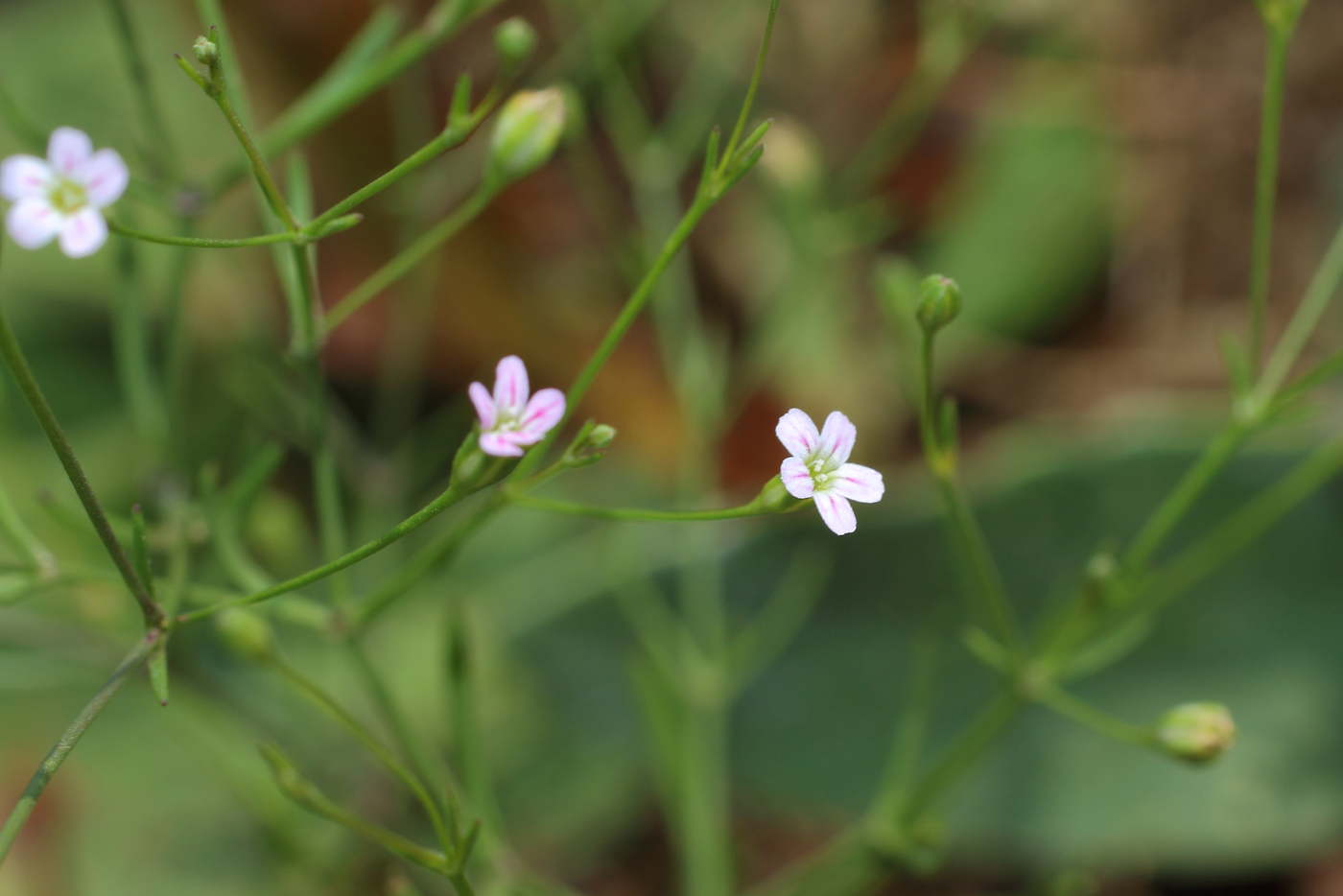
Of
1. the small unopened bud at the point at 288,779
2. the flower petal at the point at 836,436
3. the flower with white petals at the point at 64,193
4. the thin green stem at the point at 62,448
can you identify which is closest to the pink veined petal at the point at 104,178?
the flower with white petals at the point at 64,193

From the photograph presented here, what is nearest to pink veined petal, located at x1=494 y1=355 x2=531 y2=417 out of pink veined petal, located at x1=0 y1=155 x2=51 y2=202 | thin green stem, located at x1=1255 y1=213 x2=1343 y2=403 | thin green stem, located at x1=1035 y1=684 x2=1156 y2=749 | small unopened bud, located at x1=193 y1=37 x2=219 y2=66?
small unopened bud, located at x1=193 y1=37 x2=219 y2=66

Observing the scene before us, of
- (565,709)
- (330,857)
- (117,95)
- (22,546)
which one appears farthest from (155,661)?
(117,95)

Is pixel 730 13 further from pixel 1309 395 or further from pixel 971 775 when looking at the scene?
pixel 971 775

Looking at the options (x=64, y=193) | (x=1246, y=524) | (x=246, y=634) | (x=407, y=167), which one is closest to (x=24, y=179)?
(x=64, y=193)

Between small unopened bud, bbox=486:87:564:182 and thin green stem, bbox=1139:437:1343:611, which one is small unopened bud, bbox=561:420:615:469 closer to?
small unopened bud, bbox=486:87:564:182

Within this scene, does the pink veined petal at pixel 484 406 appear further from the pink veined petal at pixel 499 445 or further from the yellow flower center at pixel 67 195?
the yellow flower center at pixel 67 195
